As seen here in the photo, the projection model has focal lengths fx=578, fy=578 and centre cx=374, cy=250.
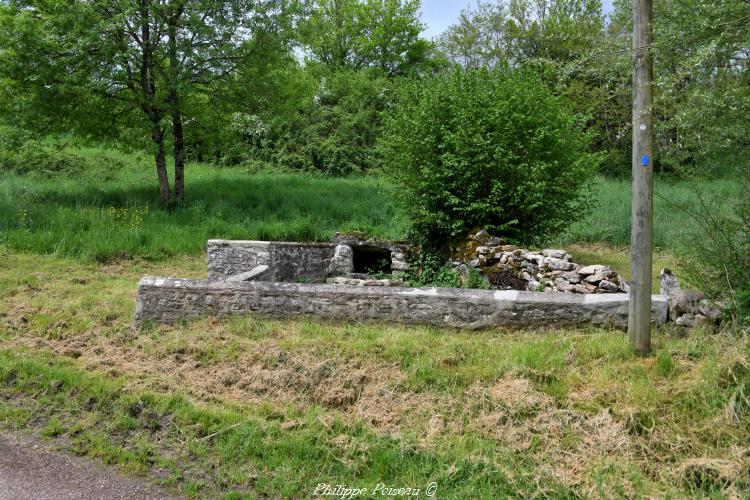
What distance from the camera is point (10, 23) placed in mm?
12711

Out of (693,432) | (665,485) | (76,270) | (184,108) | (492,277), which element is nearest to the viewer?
(665,485)

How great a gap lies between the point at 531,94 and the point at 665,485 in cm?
778

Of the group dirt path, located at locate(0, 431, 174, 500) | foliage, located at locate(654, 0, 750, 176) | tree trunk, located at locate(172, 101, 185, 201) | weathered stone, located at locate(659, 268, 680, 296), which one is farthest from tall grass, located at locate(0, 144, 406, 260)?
dirt path, located at locate(0, 431, 174, 500)

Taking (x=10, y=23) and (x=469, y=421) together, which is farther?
(x=10, y=23)

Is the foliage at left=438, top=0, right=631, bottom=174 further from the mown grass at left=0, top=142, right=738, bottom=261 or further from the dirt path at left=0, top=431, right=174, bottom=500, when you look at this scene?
the dirt path at left=0, top=431, right=174, bottom=500

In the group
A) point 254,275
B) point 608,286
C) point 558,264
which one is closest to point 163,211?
point 254,275

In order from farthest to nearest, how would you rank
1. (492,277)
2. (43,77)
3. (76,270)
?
1. (43,77)
2. (76,270)
3. (492,277)

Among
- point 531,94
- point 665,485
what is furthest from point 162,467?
point 531,94

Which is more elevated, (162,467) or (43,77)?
(43,77)

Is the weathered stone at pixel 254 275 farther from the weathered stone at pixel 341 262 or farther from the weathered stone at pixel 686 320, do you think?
the weathered stone at pixel 686 320

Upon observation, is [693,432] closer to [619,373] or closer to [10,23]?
[619,373]

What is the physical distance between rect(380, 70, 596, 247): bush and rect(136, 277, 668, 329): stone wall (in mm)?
3316

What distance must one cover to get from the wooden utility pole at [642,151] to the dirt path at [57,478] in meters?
4.35

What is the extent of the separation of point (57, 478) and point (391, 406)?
8.77 ft
